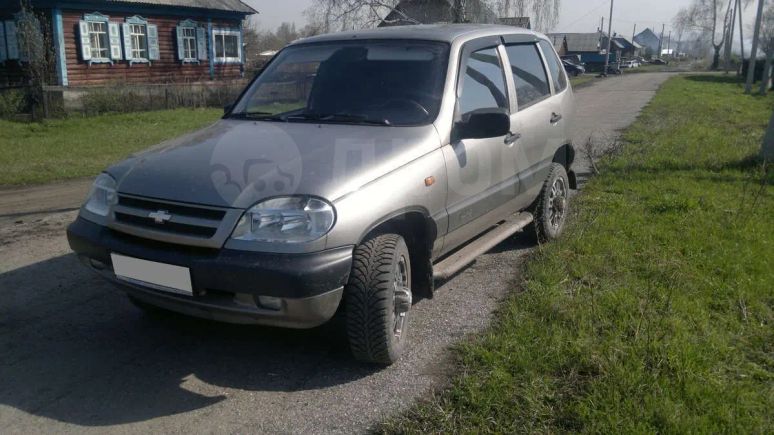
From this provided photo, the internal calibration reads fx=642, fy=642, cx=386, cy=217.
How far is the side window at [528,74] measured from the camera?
16.6ft

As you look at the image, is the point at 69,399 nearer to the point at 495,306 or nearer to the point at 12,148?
the point at 495,306

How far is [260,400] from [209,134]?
1762mm

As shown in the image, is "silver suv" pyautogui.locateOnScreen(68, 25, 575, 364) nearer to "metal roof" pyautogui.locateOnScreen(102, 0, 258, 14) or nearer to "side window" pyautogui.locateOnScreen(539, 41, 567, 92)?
"side window" pyautogui.locateOnScreen(539, 41, 567, 92)

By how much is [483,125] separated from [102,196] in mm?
2301

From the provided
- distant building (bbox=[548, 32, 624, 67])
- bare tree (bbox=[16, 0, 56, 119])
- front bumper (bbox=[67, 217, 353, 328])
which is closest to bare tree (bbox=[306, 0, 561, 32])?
bare tree (bbox=[16, 0, 56, 119])

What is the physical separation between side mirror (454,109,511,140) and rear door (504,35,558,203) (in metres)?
0.77

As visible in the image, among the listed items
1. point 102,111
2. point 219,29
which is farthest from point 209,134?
point 219,29

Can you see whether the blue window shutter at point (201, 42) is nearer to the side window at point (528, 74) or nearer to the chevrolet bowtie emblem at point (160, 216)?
the side window at point (528, 74)

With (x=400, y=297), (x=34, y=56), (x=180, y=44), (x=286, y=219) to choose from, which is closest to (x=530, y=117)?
(x=400, y=297)

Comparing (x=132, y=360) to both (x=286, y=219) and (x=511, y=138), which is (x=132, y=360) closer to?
Result: (x=286, y=219)

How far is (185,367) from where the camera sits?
11.8 ft

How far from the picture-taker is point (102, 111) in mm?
17969

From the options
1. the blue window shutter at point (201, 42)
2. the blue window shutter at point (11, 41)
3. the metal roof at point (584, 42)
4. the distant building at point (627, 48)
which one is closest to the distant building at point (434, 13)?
the blue window shutter at point (201, 42)

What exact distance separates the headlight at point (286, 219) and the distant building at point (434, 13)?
665 inches
